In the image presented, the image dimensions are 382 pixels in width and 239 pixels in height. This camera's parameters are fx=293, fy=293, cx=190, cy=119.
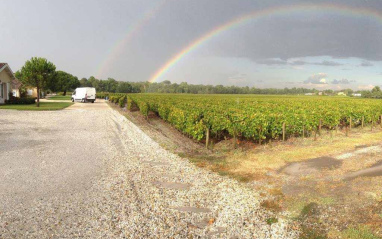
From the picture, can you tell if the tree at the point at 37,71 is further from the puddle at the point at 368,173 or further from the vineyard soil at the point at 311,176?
the puddle at the point at 368,173

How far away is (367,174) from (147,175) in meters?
7.31

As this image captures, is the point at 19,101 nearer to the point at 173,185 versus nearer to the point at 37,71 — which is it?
the point at 37,71

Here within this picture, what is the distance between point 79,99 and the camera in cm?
5684

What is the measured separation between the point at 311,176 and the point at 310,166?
152 centimetres

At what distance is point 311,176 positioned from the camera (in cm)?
→ 968

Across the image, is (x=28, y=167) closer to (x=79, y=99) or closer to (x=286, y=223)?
(x=286, y=223)

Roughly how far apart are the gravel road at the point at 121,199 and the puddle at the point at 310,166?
9.03ft

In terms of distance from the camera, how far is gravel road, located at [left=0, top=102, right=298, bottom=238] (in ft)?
18.4

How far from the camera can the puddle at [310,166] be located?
1038cm

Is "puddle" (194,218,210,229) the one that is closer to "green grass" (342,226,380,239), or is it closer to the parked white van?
"green grass" (342,226,380,239)

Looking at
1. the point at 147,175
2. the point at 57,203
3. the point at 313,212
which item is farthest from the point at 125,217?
the point at 313,212

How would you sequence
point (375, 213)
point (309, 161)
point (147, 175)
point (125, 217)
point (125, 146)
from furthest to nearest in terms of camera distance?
point (125, 146)
point (309, 161)
point (147, 175)
point (375, 213)
point (125, 217)

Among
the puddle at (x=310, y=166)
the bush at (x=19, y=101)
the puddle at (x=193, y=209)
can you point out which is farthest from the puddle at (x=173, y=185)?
the bush at (x=19, y=101)

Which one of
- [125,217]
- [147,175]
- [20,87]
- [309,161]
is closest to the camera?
[125,217]
